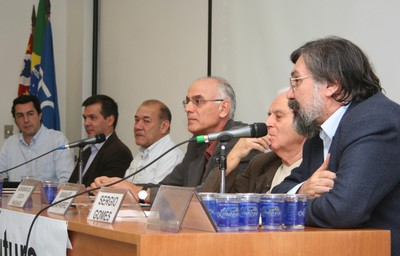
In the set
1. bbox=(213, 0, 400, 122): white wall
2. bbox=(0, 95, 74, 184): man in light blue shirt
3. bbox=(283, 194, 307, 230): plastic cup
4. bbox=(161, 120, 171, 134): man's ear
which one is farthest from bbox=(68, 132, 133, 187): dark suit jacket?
bbox=(283, 194, 307, 230): plastic cup

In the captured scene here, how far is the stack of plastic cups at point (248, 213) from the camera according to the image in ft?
6.86

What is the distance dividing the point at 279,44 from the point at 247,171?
1.31 m

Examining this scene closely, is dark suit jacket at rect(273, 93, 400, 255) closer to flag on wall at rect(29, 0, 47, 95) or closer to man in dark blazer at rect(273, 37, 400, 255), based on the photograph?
man in dark blazer at rect(273, 37, 400, 255)

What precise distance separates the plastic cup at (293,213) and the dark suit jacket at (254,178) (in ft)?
3.87

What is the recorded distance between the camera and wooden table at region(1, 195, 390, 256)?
75.9 inches

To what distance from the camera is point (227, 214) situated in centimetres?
205

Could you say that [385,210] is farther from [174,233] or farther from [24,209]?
[24,209]

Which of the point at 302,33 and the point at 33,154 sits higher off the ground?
the point at 302,33

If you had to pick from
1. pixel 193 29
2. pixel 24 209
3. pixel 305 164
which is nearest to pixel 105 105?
pixel 193 29

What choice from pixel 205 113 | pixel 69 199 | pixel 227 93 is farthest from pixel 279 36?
pixel 69 199

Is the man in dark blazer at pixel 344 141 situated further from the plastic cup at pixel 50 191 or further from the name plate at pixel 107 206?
the plastic cup at pixel 50 191

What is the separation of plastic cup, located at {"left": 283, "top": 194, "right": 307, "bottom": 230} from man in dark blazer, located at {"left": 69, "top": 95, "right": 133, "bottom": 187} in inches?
135

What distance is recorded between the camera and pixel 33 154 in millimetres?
6449

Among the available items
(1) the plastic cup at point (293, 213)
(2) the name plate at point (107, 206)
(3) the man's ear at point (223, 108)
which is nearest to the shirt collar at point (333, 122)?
(1) the plastic cup at point (293, 213)
